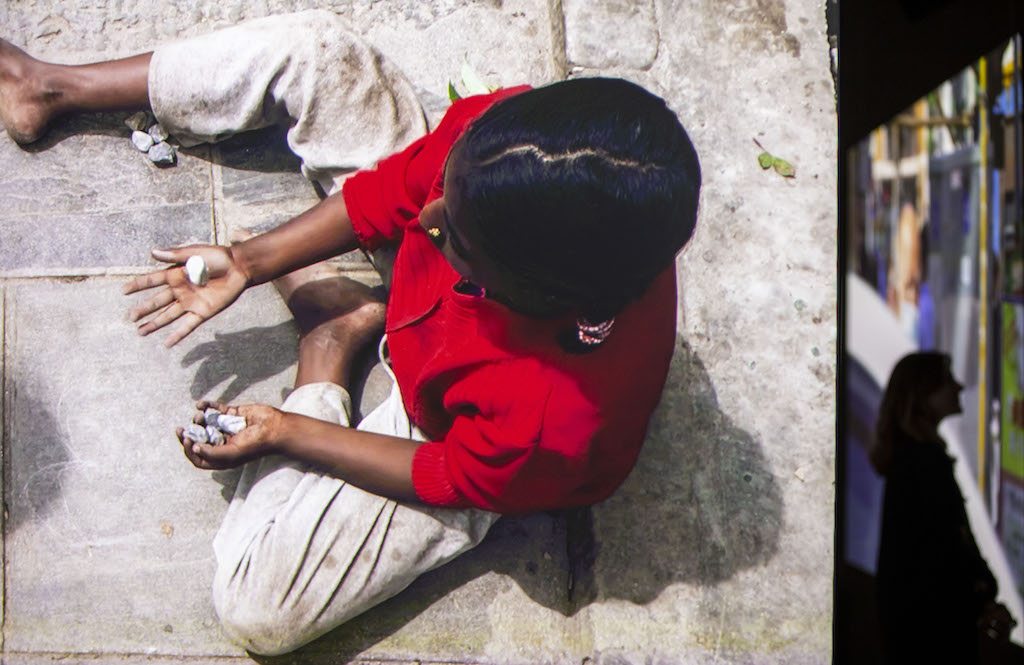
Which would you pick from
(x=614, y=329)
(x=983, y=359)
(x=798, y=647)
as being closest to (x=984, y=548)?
(x=983, y=359)

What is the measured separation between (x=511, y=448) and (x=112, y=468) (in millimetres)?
1072

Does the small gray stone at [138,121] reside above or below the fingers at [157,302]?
above

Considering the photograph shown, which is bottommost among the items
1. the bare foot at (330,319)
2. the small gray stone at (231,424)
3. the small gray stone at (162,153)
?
the small gray stone at (231,424)

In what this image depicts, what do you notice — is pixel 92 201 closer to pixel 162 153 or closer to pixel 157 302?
pixel 162 153

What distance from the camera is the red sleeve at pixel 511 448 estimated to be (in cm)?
146

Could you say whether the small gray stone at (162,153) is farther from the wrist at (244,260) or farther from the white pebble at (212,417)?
→ the white pebble at (212,417)

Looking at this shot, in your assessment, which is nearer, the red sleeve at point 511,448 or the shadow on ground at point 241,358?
the red sleeve at point 511,448

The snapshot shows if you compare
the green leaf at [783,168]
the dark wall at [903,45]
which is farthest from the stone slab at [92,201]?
the dark wall at [903,45]

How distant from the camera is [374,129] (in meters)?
1.86

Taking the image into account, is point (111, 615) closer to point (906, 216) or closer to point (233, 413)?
point (233, 413)

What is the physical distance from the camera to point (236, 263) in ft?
5.79

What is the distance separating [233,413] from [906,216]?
17.6ft

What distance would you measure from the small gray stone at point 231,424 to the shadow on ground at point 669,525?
1.73 feet

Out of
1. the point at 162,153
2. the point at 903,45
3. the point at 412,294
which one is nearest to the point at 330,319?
the point at 412,294
